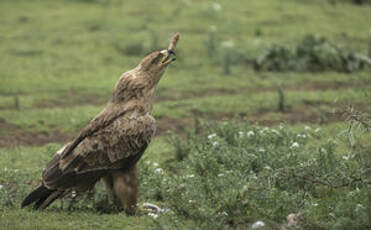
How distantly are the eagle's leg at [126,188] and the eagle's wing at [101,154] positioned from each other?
8 centimetres

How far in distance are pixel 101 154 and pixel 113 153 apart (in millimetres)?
100

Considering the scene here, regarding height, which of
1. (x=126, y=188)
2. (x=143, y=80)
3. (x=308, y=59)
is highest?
(x=143, y=80)

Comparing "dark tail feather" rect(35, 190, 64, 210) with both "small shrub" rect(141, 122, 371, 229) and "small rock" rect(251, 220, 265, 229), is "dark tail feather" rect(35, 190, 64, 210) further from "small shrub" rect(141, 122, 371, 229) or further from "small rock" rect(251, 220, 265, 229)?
"small rock" rect(251, 220, 265, 229)

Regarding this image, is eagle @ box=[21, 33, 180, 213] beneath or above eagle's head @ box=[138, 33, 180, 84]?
beneath

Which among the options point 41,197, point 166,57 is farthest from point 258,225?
point 41,197

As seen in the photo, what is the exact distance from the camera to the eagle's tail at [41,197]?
227 inches

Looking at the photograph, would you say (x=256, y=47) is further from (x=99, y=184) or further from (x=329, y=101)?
(x=99, y=184)

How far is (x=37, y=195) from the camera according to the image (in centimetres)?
579

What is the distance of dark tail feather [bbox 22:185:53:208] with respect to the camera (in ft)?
18.9

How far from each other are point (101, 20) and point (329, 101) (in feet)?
27.1

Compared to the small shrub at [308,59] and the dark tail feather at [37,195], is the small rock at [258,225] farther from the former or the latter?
the small shrub at [308,59]

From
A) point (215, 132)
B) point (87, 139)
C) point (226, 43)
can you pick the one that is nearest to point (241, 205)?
point (87, 139)

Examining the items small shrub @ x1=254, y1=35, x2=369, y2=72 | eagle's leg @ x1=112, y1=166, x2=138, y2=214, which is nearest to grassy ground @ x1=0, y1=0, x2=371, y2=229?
eagle's leg @ x1=112, y1=166, x2=138, y2=214

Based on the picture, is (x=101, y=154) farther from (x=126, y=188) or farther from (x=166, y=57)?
(x=166, y=57)
